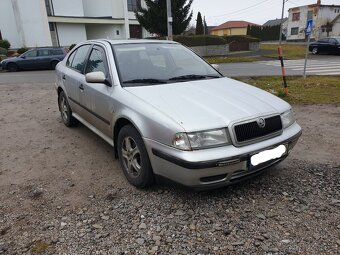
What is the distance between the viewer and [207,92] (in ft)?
11.5

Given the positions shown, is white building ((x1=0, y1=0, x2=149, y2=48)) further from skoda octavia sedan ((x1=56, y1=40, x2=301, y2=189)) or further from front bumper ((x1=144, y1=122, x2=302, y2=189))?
front bumper ((x1=144, y1=122, x2=302, y2=189))

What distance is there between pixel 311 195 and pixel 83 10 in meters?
37.5

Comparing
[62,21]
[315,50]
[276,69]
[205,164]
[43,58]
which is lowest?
[315,50]

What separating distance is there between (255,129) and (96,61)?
2514 millimetres

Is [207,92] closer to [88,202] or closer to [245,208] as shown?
[245,208]

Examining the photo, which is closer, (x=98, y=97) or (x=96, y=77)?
(x=96, y=77)

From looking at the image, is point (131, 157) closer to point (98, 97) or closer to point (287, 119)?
point (98, 97)

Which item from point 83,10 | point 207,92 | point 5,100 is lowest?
point 5,100

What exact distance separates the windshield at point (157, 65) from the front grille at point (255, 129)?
1.25 m

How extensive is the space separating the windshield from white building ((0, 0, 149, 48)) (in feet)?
90.6

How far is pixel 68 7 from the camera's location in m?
33.2

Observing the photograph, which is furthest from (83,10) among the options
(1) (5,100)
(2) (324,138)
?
(2) (324,138)

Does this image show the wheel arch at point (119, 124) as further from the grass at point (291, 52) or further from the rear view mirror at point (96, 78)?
the grass at point (291, 52)

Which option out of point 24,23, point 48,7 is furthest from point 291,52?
point 24,23
